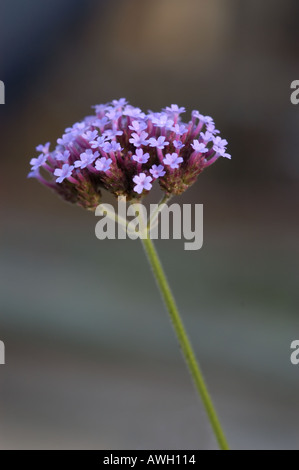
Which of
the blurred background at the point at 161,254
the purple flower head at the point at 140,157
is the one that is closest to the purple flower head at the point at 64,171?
the purple flower head at the point at 140,157

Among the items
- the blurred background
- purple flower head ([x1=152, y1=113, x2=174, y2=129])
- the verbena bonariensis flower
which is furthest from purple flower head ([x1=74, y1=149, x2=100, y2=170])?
the blurred background

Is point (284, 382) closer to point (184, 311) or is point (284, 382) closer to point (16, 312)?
point (184, 311)

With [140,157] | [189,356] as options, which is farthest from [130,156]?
[189,356]

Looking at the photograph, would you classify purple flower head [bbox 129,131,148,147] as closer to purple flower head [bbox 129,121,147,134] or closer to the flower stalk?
purple flower head [bbox 129,121,147,134]

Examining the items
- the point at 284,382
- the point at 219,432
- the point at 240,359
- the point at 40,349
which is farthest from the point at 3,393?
the point at 219,432
